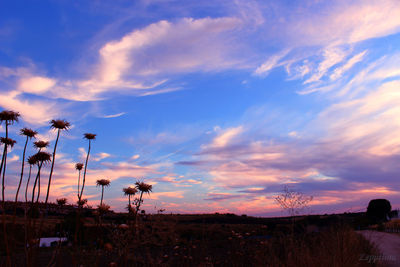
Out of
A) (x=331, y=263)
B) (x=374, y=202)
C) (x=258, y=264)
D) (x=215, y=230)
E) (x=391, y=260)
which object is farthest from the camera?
(x=374, y=202)

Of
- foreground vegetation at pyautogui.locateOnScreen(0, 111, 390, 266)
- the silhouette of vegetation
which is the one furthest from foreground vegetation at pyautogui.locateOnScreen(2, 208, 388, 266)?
the silhouette of vegetation

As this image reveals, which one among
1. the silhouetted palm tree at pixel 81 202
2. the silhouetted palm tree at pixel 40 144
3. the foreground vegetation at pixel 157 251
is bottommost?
the foreground vegetation at pixel 157 251

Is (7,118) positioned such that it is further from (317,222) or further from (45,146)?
(317,222)

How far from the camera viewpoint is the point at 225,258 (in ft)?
26.9

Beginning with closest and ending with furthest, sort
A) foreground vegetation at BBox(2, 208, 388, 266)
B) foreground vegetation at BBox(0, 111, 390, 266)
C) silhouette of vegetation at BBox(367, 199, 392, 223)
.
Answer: foreground vegetation at BBox(0, 111, 390, 266) < foreground vegetation at BBox(2, 208, 388, 266) < silhouette of vegetation at BBox(367, 199, 392, 223)

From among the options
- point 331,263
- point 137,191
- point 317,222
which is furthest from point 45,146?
point 317,222

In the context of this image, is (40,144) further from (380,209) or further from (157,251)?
(380,209)

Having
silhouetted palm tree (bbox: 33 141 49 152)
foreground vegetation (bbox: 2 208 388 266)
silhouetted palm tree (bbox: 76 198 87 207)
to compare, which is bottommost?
foreground vegetation (bbox: 2 208 388 266)

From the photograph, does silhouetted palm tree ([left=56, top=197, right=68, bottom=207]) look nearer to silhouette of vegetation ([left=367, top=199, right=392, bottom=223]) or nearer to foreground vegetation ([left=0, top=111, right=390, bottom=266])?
foreground vegetation ([left=0, top=111, right=390, bottom=266])

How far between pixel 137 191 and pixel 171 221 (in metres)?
3.57

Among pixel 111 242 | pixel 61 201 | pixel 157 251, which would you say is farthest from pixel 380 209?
pixel 61 201

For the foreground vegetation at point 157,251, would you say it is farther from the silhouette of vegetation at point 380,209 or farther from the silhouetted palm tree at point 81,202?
the silhouette of vegetation at point 380,209

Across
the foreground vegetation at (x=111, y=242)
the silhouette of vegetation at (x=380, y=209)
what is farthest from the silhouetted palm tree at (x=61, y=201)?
the silhouette of vegetation at (x=380, y=209)

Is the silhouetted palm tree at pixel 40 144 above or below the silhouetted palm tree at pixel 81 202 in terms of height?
above
